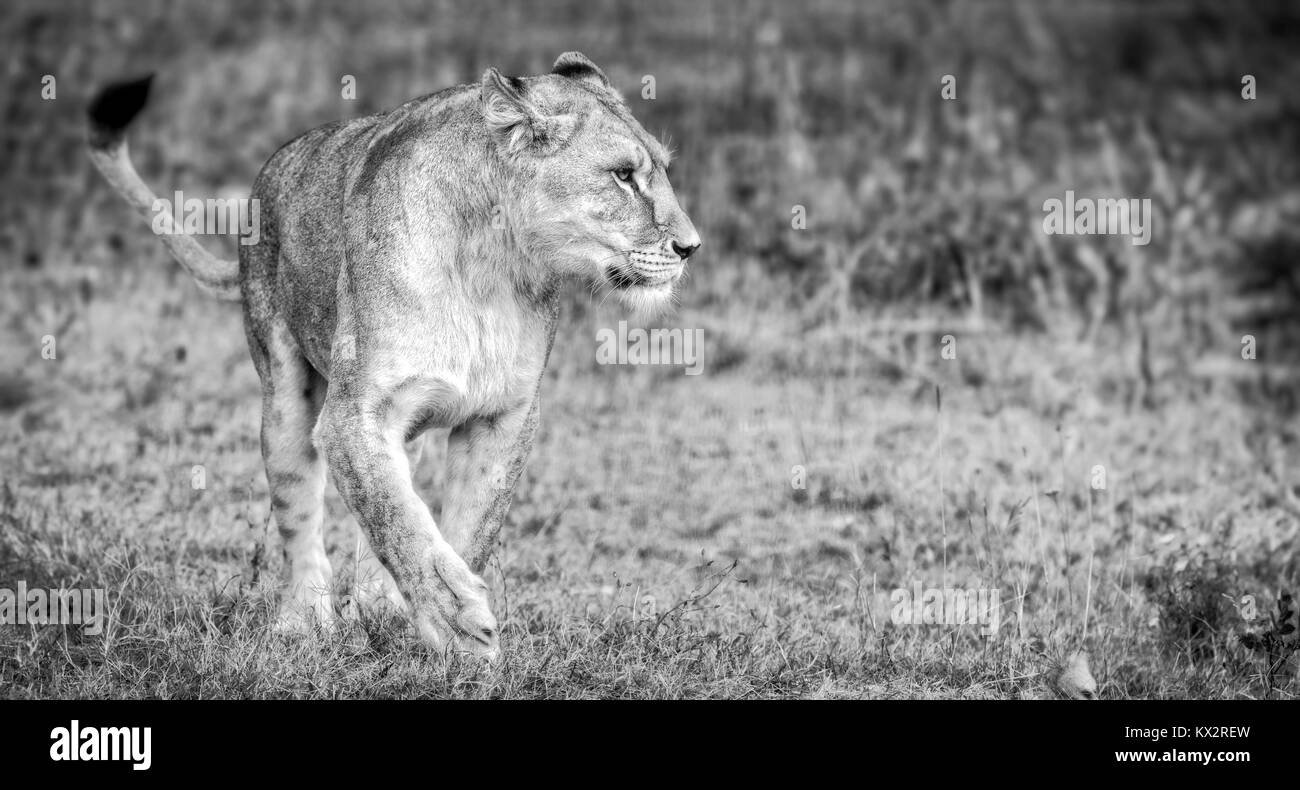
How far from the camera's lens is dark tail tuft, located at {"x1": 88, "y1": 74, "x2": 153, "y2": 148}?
20.9 feet

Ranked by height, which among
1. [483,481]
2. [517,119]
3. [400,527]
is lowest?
[400,527]

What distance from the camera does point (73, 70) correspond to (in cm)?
1289

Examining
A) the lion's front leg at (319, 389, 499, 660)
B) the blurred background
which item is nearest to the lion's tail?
the lion's front leg at (319, 389, 499, 660)

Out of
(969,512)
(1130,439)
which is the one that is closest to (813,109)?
(1130,439)

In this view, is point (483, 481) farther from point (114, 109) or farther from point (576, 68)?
point (114, 109)

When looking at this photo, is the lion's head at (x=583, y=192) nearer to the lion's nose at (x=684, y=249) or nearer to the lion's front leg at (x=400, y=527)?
the lion's nose at (x=684, y=249)

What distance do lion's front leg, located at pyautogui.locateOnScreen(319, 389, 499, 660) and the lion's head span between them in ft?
2.40

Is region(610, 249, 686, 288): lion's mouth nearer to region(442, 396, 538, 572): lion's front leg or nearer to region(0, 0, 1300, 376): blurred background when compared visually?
region(442, 396, 538, 572): lion's front leg

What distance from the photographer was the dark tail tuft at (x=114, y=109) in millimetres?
6359

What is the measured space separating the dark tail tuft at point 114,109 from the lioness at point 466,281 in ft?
4.12

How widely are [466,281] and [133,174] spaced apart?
192 centimetres

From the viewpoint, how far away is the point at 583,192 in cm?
523

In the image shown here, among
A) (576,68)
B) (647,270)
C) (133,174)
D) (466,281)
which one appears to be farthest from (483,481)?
(133,174)
